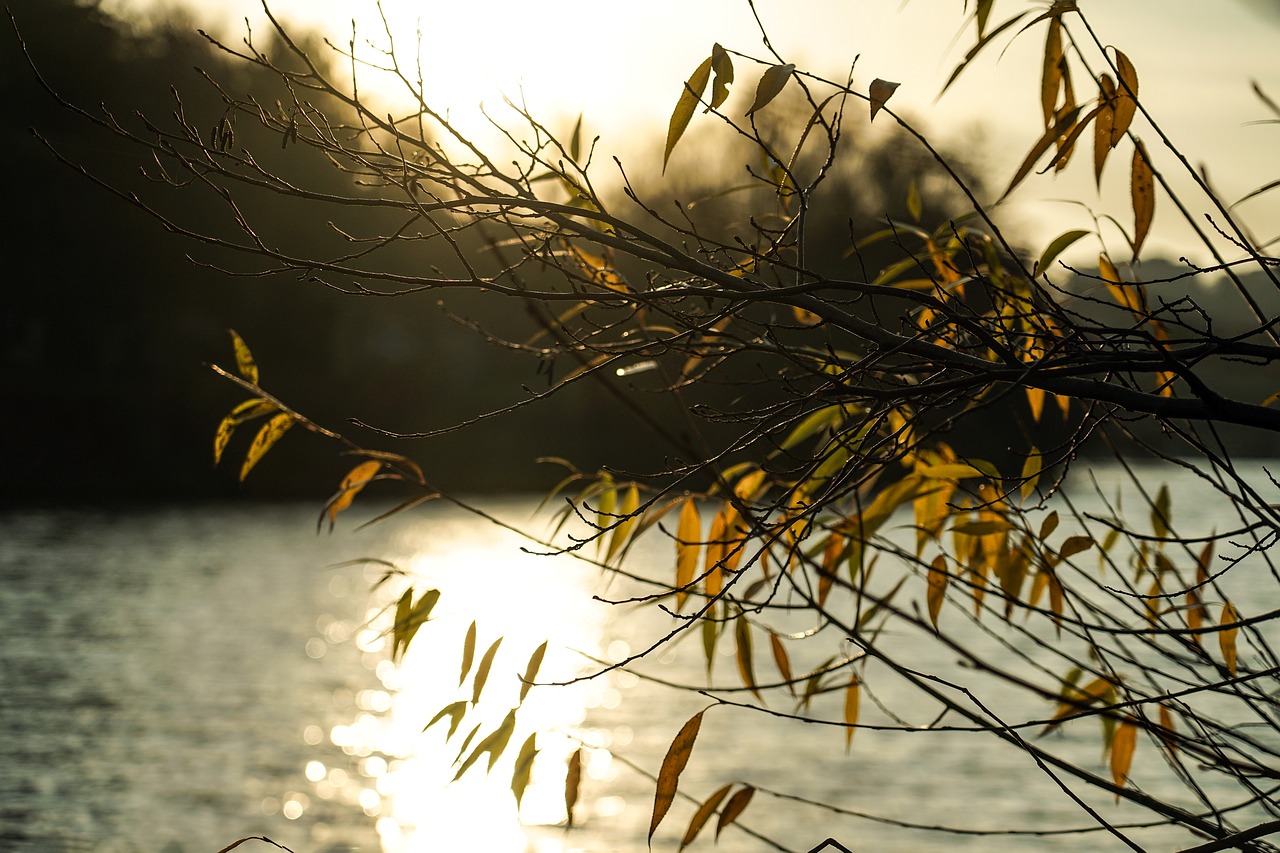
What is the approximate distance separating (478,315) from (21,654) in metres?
17.1

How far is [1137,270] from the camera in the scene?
1567 mm

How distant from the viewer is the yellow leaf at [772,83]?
1136 mm

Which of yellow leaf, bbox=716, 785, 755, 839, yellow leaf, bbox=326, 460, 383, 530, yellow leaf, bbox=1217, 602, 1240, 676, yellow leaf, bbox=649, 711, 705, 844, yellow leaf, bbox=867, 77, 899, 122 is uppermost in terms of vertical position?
yellow leaf, bbox=867, 77, 899, 122

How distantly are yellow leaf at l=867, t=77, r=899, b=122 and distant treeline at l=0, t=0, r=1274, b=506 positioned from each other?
18.9m

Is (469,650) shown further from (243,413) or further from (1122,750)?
(1122,750)

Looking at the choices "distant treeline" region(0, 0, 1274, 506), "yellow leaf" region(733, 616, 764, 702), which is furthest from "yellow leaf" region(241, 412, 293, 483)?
"distant treeline" region(0, 0, 1274, 506)

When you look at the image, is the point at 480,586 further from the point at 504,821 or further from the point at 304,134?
the point at 304,134

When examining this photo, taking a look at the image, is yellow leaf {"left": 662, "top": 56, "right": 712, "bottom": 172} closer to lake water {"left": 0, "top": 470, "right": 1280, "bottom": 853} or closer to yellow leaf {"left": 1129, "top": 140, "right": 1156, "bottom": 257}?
yellow leaf {"left": 1129, "top": 140, "right": 1156, "bottom": 257}

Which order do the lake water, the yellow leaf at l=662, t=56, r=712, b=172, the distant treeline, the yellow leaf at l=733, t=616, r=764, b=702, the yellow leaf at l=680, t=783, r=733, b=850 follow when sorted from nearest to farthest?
the yellow leaf at l=662, t=56, r=712, b=172 → the yellow leaf at l=680, t=783, r=733, b=850 → the yellow leaf at l=733, t=616, r=764, b=702 → the lake water → the distant treeline

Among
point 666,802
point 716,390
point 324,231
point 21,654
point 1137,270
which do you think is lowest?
point 21,654

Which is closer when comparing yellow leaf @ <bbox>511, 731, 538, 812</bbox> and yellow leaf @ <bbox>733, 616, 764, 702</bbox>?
yellow leaf @ <bbox>511, 731, 538, 812</bbox>

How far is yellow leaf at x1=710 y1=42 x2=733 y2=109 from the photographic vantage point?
1.18 meters

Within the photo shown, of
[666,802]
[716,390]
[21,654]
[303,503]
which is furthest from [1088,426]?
[303,503]

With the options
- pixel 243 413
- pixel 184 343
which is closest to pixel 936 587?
pixel 243 413
